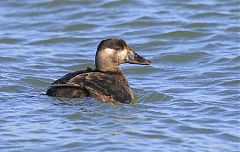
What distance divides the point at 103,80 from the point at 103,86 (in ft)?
0.49

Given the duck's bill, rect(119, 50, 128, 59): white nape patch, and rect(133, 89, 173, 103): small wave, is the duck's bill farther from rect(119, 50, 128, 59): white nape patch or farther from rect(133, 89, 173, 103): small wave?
rect(133, 89, 173, 103): small wave

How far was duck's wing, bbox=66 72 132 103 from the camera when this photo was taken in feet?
35.4

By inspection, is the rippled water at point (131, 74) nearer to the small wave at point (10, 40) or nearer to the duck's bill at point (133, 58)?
the small wave at point (10, 40)

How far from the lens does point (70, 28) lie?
17.0 meters

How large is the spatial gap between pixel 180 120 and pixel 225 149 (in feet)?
3.76

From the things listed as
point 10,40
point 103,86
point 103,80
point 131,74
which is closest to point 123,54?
point 103,80

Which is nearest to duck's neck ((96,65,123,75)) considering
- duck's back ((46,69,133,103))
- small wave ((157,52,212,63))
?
duck's back ((46,69,133,103))

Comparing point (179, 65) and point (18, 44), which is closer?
point (179, 65)

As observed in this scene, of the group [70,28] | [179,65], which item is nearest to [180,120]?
[179,65]

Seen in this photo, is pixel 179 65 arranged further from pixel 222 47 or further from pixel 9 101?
pixel 9 101

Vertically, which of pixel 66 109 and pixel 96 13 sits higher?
pixel 96 13

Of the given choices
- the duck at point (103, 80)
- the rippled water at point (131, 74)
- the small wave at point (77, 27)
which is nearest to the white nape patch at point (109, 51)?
the duck at point (103, 80)

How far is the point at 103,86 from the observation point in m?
11.0

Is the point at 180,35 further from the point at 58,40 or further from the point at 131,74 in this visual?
the point at 131,74
